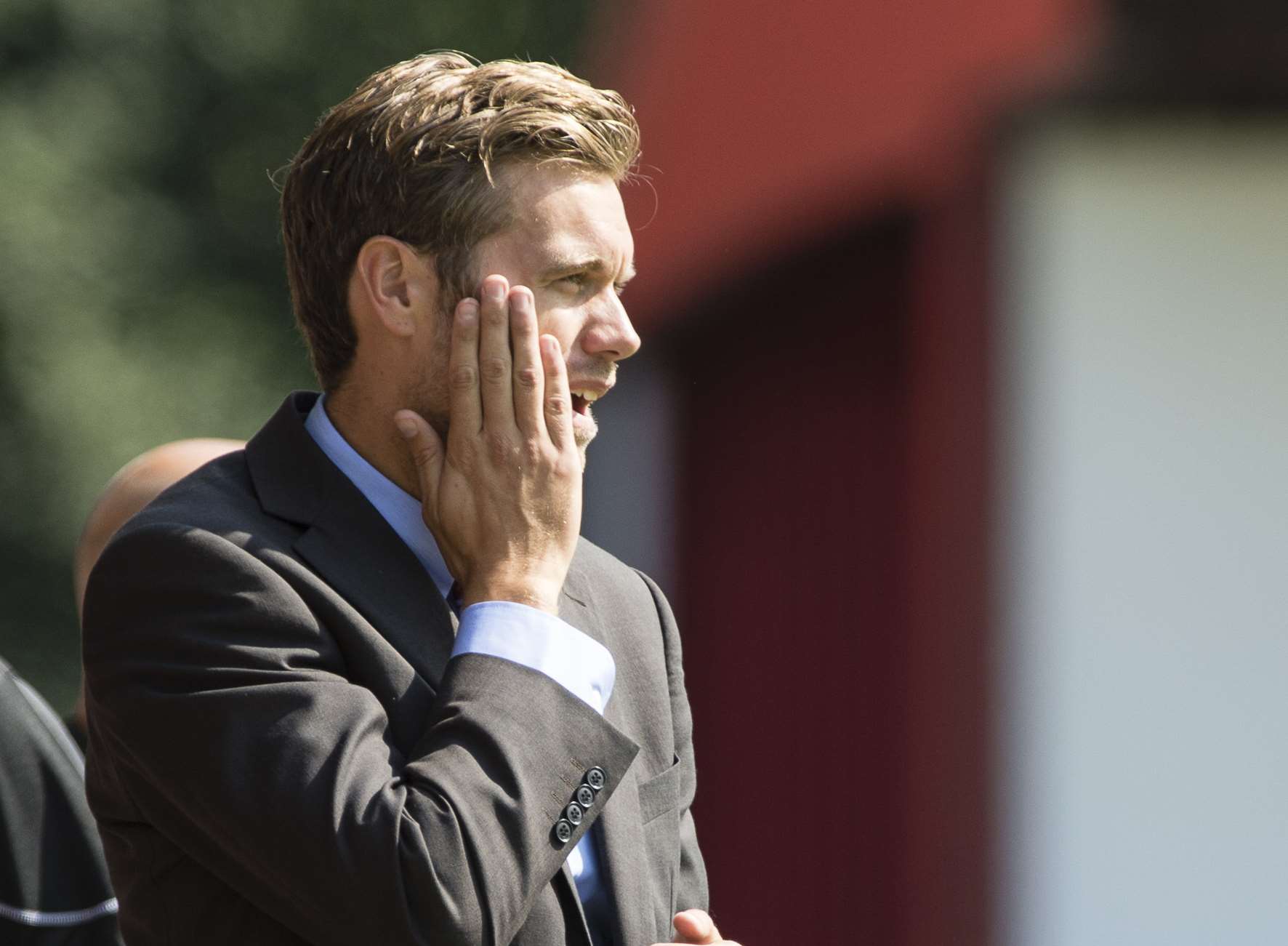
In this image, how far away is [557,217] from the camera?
7.77 ft

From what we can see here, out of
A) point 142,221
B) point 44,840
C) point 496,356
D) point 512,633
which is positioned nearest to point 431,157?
point 496,356

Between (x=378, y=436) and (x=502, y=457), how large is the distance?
230 mm

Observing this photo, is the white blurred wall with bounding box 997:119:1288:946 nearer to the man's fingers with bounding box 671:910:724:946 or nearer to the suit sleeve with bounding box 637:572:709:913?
the suit sleeve with bounding box 637:572:709:913

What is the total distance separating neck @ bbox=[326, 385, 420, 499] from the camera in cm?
238

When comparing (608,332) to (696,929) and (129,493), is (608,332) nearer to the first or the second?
(696,929)

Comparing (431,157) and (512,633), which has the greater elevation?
(431,157)

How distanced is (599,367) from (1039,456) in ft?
15.5

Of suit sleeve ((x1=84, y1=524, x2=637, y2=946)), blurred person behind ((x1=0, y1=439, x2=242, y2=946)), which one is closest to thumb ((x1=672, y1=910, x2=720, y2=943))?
suit sleeve ((x1=84, y1=524, x2=637, y2=946))

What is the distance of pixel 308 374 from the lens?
10594mm

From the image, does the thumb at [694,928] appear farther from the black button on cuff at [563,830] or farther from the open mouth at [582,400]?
the open mouth at [582,400]

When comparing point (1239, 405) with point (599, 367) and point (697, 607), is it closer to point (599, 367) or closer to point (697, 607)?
point (697, 607)

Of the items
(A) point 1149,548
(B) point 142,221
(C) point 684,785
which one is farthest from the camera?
(B) point 142,221

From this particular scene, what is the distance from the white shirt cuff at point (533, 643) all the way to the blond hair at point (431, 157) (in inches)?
17.9

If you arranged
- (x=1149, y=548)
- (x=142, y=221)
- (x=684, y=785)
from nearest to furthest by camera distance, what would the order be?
1. (x=684, y=785)
2. (x=1149, y=548)
3. (x=142, y=221)
